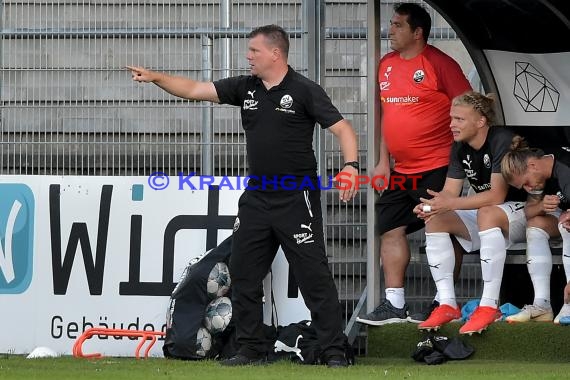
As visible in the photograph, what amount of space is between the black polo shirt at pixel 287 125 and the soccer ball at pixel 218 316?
101 centimetres

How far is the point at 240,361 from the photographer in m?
8.25

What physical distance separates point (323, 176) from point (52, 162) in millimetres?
2087

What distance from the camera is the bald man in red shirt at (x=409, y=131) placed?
899 centimetres

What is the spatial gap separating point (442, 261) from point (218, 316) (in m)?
1.43

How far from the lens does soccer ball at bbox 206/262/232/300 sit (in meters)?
8.93

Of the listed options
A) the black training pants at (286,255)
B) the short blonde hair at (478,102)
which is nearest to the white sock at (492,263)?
the short blonde hair at (478,102)

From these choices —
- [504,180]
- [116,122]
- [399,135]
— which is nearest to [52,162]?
[116,122]

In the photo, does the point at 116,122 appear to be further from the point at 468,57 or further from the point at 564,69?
the point at 564,69

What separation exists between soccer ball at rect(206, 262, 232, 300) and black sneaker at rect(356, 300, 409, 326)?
87cm

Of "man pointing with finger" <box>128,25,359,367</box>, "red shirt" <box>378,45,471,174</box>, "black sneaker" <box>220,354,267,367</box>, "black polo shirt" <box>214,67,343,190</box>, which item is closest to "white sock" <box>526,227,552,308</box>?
"red shirt" <box>378,45,471,174</box>

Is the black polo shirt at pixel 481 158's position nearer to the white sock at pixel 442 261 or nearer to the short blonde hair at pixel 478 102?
the short blonde hair at pixel 478 102

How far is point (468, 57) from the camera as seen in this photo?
1038 cm

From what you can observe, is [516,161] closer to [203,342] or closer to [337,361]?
[337,361]

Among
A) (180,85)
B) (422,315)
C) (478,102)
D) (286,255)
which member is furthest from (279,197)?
(478,102)
